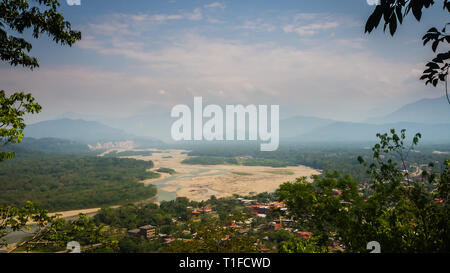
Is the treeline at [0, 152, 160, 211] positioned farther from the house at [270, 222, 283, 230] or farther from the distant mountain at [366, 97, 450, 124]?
the distant mountain at [366, 97, 450, 124]

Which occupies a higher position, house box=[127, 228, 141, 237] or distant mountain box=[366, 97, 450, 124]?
distant mountain box=[366, 97, 450, 124]

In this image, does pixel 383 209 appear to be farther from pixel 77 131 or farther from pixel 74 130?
pixel 77 131

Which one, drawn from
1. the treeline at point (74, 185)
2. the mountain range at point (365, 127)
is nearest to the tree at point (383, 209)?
the treeline at point (74, 185)

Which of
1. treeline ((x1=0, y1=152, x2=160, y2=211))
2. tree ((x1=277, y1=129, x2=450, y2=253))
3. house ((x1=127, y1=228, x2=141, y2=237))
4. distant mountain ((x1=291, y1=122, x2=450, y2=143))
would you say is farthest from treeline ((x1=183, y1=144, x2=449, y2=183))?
distant mountain ((x1=291, y1=122, x2=450, y2=143))

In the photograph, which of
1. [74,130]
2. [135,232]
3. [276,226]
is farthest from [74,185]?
[74,130]

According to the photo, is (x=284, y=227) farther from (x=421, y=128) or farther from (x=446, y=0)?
(x=421, y=128)
